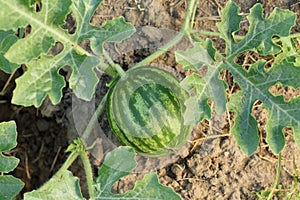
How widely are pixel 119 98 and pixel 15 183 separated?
0.64 m

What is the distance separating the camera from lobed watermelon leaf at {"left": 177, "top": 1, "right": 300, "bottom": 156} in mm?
2691

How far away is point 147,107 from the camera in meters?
3.02

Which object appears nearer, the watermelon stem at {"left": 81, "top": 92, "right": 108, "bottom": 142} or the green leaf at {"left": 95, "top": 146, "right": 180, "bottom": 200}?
the green leaf at {"left": 95, "top": 146, "right": 180, "bottom": 200}

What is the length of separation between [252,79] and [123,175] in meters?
0.72

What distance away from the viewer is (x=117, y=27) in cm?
266

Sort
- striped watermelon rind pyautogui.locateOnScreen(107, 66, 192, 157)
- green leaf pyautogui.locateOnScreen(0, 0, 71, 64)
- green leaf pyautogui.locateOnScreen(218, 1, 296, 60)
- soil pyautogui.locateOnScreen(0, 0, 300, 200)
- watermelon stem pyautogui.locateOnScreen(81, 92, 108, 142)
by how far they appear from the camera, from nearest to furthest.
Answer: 1. green leaf pyautogui.locateOnScreen(0, 0, 71, 64)
2. green leaf pyautogui.locateOnScreen(218, 1, 296, 60)
3. striped watermelon rind pyautogui.locateOnScreen(107, 66, 192, 157)
4. watermelon stem pyautogui.locateOnScreen(81, 92, 108, 142)
5. soil pyautogui.locateOnScreen(0, 0, 300, 200)

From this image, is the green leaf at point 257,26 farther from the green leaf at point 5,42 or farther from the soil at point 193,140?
the green leaf at point 5,42

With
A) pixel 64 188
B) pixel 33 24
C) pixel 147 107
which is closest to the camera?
pixel 33 24

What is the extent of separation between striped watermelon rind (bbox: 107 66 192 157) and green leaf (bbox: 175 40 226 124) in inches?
12.3

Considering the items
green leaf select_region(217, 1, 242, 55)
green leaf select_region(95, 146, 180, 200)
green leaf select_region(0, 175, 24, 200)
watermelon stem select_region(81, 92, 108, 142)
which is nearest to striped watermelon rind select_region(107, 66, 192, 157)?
watermelon stem select_region(81, 92, 108, 142)

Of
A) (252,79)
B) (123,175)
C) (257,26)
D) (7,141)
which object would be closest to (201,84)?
(252,79)

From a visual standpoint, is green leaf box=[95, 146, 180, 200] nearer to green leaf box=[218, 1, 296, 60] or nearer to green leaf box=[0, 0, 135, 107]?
green leaf box=[0, 0, 135, 107]

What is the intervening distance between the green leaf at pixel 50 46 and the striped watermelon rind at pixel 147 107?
1.28 ft

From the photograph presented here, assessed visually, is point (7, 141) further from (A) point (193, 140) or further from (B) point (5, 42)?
(A) point (193, 140)
